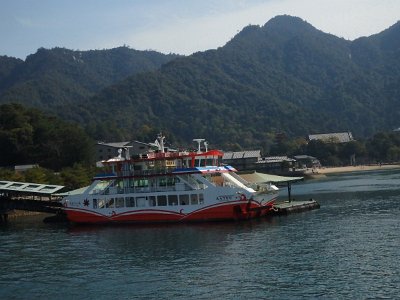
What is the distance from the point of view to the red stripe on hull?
5150cm

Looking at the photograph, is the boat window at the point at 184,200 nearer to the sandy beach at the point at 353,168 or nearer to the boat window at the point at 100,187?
the boat window at the point at 100,187

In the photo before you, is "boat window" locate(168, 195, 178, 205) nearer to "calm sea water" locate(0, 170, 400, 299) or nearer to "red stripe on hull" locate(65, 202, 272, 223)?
"red stripe on hull" locate(65, 202, 272, 223)

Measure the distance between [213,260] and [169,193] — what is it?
17337mm

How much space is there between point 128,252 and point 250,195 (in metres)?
14.0

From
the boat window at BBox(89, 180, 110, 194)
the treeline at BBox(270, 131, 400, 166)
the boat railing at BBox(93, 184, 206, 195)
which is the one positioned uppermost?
the treeline at BBox(270, 131, 400, 166)

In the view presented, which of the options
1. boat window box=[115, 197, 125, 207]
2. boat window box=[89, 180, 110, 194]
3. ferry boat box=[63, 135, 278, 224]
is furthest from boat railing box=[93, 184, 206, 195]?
boat window box=[115, 197, 125, 207]

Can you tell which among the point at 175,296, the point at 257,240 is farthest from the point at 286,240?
the point at 175,296

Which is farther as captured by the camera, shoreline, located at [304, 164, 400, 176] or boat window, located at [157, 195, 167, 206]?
shoreline, located at [304, 164, 400, 176]

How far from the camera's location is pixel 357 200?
7062 centimetres

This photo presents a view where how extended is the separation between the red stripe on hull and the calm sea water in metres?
1.05

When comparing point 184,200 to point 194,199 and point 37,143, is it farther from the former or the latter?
point 37,143

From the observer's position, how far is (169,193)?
53094mm

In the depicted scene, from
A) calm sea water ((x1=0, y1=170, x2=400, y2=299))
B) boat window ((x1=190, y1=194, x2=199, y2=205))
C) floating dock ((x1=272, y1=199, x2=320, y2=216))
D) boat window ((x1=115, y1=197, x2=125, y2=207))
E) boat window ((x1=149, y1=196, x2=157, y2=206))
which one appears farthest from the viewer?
floating dock ((x1=272, y1=199, x2=320, y2=216))

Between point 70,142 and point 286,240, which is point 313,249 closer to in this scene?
point 286,240
